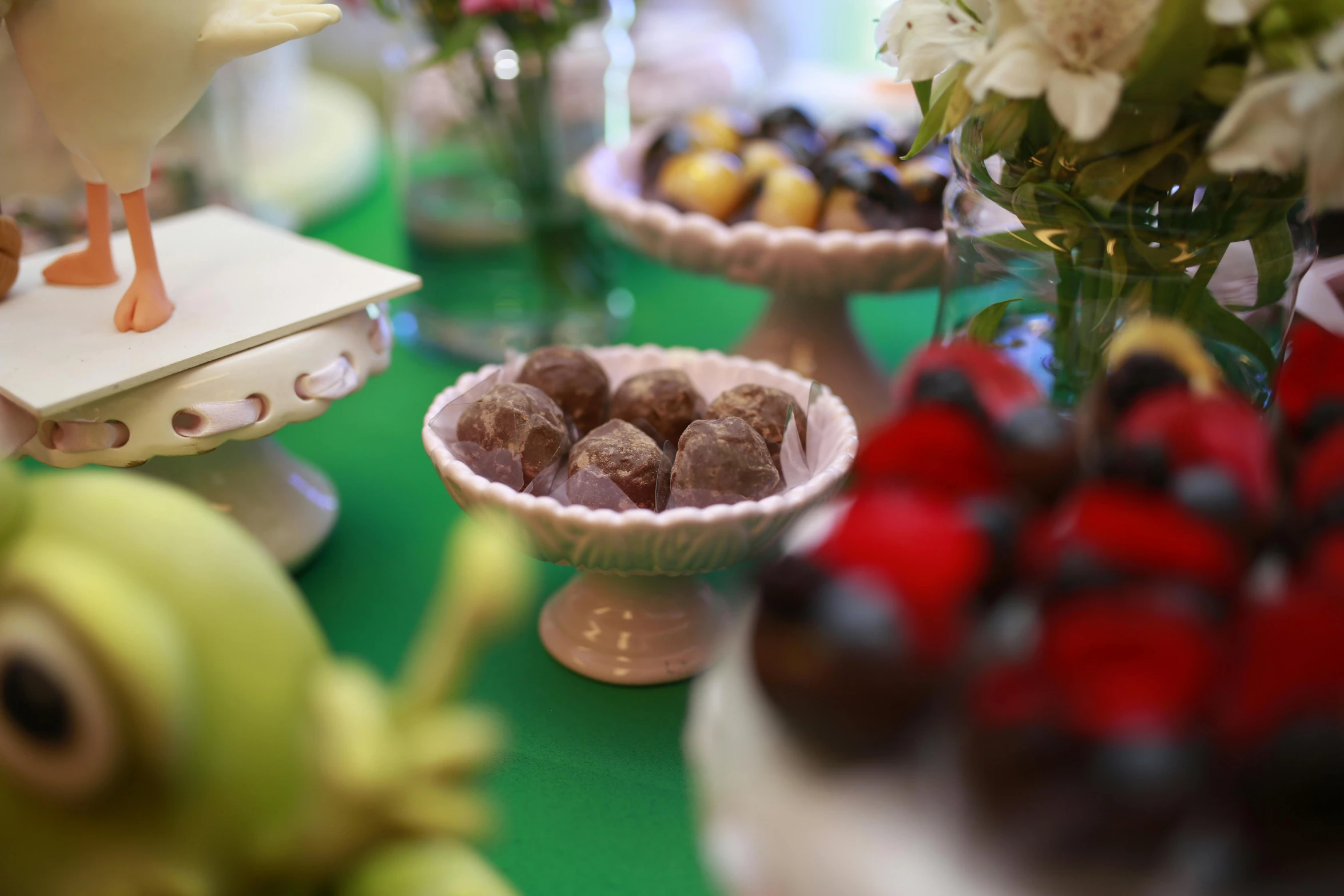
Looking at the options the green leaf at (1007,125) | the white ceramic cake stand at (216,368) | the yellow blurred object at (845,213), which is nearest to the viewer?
the green leaf at (1007,125)

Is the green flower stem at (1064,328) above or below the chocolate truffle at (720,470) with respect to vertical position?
above

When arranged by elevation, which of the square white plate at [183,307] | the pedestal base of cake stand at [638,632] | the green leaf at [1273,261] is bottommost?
the pedestal base of cake stand at [638,632]

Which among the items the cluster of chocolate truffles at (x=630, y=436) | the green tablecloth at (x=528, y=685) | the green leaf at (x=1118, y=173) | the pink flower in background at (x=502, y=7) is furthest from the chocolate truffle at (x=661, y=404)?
the pink flower in background at (x=502, y=7)

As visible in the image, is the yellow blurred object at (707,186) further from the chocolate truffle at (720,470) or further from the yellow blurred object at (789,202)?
the chocolate truffle at (720,470)

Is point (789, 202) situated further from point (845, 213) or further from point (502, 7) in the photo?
point (502, 7)

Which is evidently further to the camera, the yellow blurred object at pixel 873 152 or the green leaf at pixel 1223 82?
the yellow blurred object at pixel 873 152

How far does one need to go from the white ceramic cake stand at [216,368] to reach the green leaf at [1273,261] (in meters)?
0.50

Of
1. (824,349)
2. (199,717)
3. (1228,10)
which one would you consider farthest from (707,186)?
(199,717)

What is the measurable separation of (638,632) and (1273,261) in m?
0.41

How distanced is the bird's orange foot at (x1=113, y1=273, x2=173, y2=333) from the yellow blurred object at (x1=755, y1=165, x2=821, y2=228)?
44 centimetres

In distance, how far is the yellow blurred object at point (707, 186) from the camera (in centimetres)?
85

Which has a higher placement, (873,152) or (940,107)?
(940,107)

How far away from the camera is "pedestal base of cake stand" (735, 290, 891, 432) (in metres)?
0.90

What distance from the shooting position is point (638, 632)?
65 centimetres
